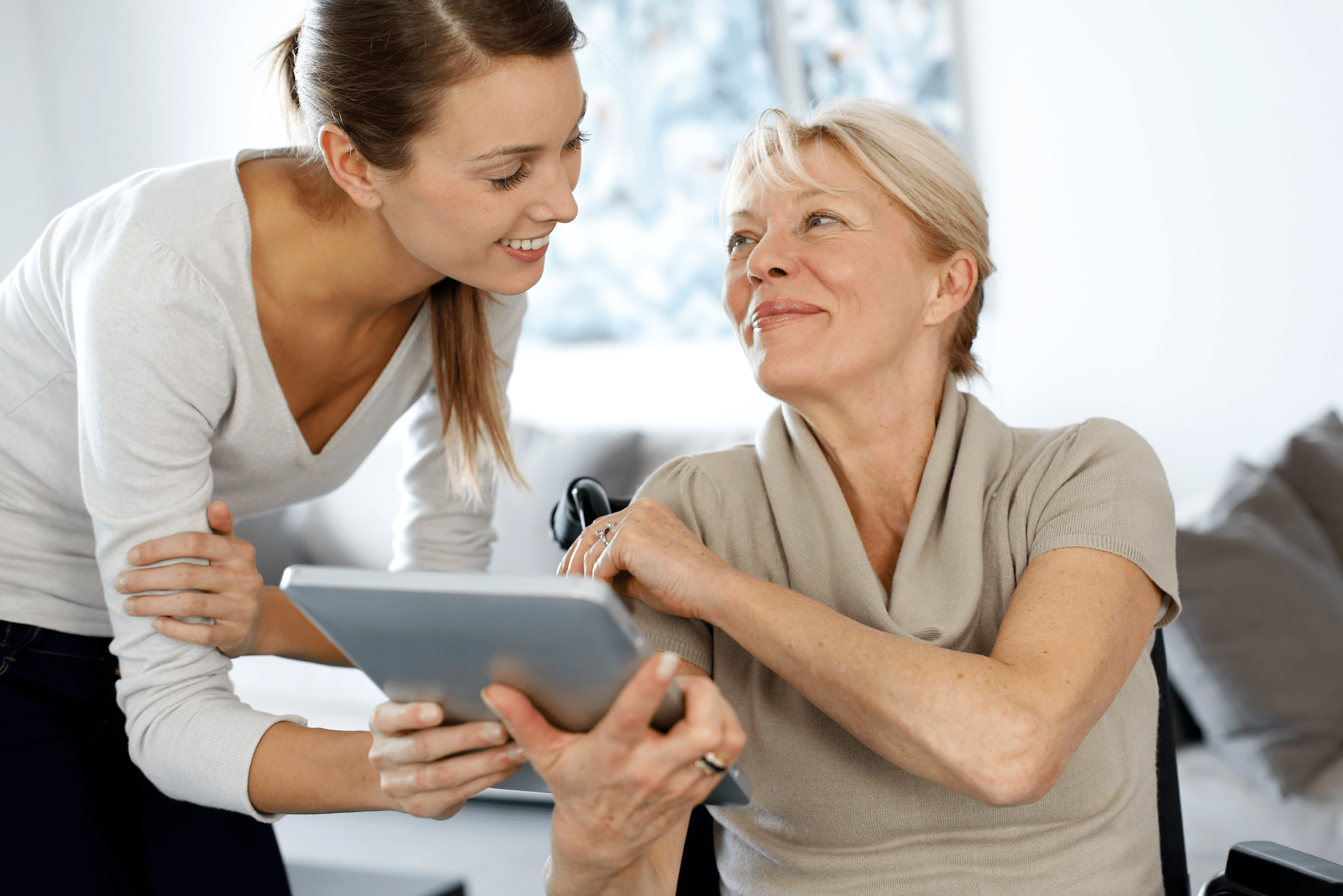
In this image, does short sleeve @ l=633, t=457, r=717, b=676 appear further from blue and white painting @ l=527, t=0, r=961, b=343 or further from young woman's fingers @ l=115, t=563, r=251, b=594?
blue and white painting @ l=527, t=0, r=961, b=343

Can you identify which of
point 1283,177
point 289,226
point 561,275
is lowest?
point 561,275

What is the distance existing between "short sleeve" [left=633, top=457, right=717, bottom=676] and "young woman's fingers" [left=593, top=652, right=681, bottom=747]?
0.41 m

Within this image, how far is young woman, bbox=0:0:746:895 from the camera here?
1113 mm

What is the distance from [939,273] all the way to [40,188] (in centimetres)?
469

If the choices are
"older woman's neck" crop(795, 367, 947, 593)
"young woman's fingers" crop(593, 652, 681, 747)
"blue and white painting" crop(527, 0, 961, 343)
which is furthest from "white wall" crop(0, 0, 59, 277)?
"young woman's fingers" crop(593, 652, 681, 747)

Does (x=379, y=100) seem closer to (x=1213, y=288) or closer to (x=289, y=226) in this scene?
(x=289, y=226)

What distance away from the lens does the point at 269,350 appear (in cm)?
130

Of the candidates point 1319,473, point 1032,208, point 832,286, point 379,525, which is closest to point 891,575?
point 832,286

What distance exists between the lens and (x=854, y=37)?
348 cm

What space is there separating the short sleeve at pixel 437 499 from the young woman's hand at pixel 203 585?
354mm

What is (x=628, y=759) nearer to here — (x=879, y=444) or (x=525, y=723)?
(x=525, y=723)

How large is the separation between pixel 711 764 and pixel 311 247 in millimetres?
785

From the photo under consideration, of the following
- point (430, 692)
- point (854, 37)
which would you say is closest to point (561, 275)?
point (854, 37)

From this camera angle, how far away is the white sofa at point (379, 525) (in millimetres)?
3076
